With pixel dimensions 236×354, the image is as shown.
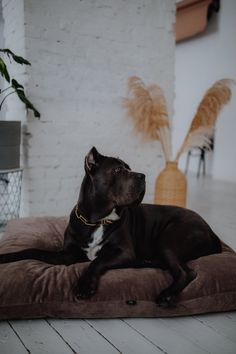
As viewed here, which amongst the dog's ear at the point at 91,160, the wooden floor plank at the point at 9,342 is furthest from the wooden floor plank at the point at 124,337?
the dog's ear at the point at 91,160

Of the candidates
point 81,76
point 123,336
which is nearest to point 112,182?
point 123,336

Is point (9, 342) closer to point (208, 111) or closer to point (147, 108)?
point (147, 108)

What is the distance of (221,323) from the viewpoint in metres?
1.59

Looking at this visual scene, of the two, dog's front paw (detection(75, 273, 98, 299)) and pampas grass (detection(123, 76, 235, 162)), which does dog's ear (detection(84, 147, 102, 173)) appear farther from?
pampas grass (detection(123, 76, 235, 162))

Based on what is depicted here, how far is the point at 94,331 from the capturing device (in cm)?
149

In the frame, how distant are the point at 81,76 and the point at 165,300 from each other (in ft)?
7.80

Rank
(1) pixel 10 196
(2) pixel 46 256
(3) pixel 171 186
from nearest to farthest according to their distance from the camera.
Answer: (2) pixel 46 256 → (3) pixel 171 186 → (1) pixel 10 196

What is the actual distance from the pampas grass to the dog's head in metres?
1.52

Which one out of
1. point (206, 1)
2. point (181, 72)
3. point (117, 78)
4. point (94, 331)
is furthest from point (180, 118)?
point (94, 331)

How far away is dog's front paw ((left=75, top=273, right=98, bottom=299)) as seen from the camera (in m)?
1.56

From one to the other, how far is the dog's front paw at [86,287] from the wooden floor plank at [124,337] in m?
0.12

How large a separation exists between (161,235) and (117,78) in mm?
2028

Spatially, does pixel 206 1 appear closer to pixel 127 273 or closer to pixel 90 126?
pixel 90 126

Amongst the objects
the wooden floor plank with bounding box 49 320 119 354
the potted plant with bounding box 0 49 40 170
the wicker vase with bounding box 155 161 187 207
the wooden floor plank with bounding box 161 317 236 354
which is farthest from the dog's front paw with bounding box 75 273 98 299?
the wicker vase with bounding box 155 161 187 207
